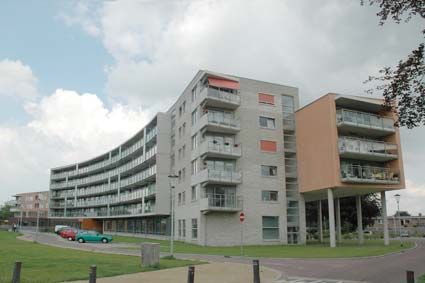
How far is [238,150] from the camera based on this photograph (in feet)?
138

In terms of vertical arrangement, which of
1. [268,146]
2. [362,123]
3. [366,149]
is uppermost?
[362,123]

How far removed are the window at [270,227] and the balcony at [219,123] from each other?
31.3 feet

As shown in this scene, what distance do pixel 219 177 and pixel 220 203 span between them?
2545 mm

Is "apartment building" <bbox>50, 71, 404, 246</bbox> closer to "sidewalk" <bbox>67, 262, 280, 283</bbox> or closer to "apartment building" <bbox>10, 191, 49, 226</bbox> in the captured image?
"sidewalk" <bbox>67, 262, 280, 283</bbox>

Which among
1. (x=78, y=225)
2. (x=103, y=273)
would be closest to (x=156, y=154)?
(x=103, y=273)

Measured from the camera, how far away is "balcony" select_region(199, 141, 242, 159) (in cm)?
4056

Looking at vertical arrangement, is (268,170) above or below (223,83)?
below

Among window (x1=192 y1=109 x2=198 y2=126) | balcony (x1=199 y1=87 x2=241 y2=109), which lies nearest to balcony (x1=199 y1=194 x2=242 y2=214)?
window (x1=192 y1=109 x2=198 y2=126)

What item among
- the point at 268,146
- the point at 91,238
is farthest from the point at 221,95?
the point at 91,238

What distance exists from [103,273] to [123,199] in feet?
192

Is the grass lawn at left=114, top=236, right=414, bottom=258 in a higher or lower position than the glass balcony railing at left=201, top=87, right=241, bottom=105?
lower

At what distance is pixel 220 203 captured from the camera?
4038 cm

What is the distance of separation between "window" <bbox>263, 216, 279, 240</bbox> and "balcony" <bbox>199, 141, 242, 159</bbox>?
7.21m

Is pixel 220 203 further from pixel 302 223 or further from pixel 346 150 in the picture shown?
pixel 346 150
